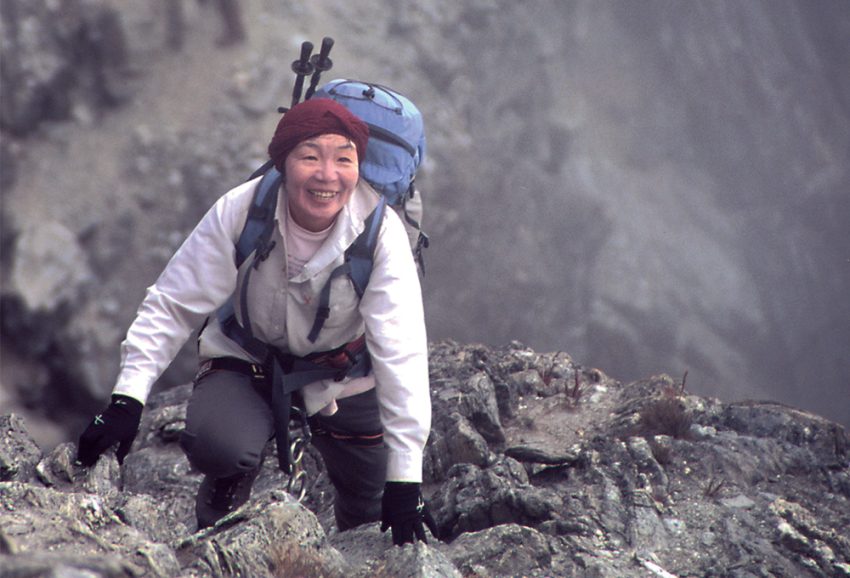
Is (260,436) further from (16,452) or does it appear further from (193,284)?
(16,452)

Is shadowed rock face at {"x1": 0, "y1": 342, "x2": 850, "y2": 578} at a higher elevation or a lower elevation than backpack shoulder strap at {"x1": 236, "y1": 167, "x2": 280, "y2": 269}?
lower

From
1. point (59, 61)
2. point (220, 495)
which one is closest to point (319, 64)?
point (220, 495)

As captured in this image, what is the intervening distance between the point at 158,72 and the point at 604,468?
1732cm

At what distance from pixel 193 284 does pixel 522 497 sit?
2.53m

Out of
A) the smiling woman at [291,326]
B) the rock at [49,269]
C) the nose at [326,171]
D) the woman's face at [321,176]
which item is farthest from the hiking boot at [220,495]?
the rock at [49,269]

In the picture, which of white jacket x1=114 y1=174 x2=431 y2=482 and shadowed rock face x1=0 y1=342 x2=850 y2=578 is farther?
white jacket x1=114 y1=174 x2=431 y2=482

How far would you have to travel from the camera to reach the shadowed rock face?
2.68 metres

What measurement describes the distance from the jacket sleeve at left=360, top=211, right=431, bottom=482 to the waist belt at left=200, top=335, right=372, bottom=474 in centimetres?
46

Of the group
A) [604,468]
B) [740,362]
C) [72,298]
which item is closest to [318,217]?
[604,468]

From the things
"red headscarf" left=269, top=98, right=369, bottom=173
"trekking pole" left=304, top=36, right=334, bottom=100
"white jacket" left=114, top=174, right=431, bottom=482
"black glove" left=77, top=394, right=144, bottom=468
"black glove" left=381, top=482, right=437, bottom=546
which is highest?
"trekking pole" left=304, top=36, right=334, bottom=100

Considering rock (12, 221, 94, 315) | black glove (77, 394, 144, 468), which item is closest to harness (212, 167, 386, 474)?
black glove (77, 394, 144, 468)

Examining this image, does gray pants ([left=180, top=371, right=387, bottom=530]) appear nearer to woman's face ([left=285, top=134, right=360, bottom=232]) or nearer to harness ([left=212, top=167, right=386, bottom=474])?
harness ([left=212, top=167, right=386, bottom=474])

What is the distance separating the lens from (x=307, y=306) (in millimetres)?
3498

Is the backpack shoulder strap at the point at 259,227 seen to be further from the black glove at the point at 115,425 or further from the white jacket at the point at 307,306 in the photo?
the black glove at the point at 115,425
